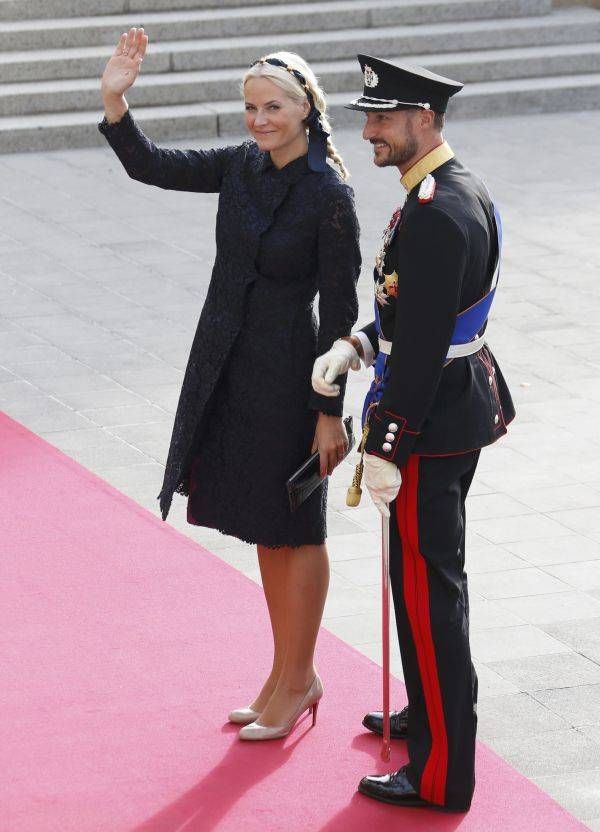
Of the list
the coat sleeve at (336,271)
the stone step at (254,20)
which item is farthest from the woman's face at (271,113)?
the stone step at (254,20)

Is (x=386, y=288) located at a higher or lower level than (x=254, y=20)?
higher

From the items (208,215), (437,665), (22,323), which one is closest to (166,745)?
(437,665)

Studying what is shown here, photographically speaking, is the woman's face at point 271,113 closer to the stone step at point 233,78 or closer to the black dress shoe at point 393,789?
the black dress shoe at point 393,789

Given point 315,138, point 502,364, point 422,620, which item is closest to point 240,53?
point 502,364

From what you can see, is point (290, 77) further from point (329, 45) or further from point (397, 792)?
point (329, 45)

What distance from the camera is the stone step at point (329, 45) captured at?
40.9ft

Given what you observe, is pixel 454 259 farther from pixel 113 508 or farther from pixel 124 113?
pixel 113 508

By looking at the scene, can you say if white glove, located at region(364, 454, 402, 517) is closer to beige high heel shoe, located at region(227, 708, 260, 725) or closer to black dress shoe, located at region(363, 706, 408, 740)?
black dress shoe, located at region(363, 706, 408, 740)

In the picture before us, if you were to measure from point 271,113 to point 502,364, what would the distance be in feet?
12.1

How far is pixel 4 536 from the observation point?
5.38 m

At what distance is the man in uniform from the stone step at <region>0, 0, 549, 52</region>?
9618mm

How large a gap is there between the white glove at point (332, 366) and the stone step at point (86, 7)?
989cm

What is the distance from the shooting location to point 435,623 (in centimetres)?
366

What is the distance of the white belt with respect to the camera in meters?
3.60
